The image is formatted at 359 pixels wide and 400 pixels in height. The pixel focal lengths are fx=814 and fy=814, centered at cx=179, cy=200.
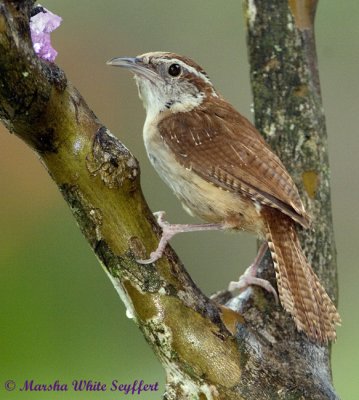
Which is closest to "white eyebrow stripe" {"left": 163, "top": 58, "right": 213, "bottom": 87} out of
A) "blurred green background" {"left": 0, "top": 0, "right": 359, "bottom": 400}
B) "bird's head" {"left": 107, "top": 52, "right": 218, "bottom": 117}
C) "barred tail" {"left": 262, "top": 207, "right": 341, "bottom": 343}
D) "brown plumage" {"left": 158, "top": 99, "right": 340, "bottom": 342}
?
"bird's head" {"left": 107, "top": 52, "right": 218, "bottom": 117}

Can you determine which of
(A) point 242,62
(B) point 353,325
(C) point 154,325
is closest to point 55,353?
(B) point 353,325

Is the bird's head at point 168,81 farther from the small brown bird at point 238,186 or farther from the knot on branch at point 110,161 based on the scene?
the knot on branch at point 110,161

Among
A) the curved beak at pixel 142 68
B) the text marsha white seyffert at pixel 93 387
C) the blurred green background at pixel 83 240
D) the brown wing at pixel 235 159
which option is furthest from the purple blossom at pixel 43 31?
the blurred green background at pixel 83 240

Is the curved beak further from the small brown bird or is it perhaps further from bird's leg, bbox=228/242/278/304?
bird's leg, bbox=228/242/278/304

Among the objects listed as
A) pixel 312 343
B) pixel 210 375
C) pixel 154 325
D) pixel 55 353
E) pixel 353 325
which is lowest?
pixel 353 325

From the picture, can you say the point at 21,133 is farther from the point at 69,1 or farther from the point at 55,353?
the point at 69,1

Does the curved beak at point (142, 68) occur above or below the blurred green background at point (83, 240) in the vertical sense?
above
